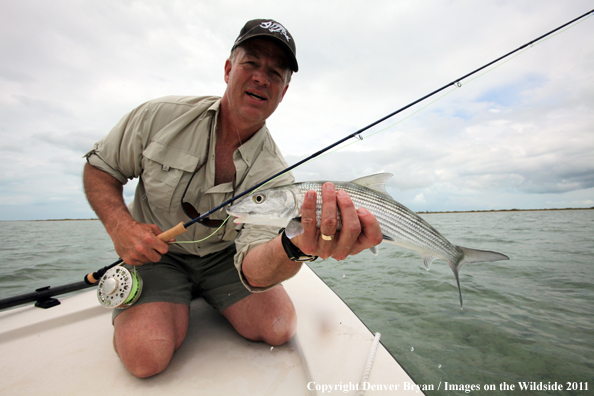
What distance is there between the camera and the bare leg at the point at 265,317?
2.37 m

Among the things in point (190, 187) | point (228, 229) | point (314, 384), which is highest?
point (190, 187)

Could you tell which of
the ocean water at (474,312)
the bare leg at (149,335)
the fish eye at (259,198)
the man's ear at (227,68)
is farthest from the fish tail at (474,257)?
the man's ear at (227,68)

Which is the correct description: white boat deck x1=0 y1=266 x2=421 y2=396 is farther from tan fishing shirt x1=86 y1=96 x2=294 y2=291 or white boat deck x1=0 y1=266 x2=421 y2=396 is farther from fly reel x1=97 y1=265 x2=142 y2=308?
tan fishing shirt x1=86 y1=96 x2=294 y2=291

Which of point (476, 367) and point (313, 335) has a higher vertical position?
point (313, 335)

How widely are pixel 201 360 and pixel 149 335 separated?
1.47 ft

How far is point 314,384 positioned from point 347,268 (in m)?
4.81

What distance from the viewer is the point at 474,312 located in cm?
385

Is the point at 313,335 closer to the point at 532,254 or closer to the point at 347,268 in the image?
the point at 347,268

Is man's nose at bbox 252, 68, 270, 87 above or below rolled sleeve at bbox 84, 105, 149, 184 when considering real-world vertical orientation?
above

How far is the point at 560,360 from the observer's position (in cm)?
272

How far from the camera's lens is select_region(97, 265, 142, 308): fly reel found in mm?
2232

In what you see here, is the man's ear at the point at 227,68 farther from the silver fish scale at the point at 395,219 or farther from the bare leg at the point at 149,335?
the bare leg at the point at 149,335

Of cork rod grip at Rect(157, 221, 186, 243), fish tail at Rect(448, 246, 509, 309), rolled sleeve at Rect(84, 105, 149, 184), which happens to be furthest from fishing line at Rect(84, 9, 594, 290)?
fish tail at Rect(448, 246, 509, 309)

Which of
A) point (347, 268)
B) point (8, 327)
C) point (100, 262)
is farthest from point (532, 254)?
point (100, 262)
